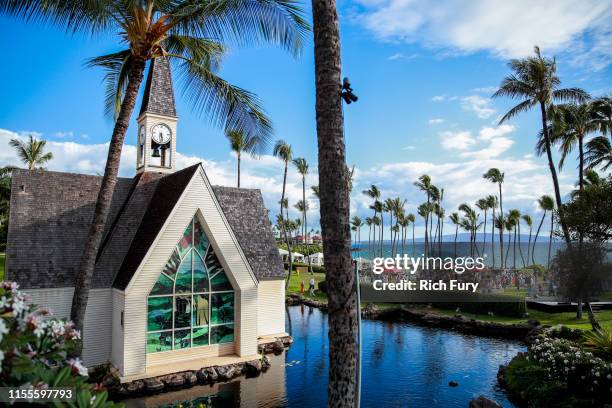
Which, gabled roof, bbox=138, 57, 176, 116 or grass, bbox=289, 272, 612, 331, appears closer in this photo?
gabled roof, bbox=138, 57, 176, 116

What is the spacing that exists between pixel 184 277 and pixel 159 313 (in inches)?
69.7

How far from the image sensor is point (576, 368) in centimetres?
1323

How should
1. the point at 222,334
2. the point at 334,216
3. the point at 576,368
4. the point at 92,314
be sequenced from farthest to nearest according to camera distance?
1. the point at 222,334
2. the point at 92,314
3. the point at 576,368
4. the point at 334,216

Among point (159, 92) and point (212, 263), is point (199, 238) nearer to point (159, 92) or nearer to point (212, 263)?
point (212, 263)

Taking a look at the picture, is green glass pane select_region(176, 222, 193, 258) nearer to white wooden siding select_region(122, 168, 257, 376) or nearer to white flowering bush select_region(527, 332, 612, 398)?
white wooden siding select_region(122, 168, 257, 376)

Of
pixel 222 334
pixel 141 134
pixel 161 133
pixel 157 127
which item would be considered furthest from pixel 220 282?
pixel 141 134

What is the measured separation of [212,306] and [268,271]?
→ 4.91 metres

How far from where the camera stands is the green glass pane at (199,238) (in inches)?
712

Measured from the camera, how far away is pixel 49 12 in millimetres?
9992

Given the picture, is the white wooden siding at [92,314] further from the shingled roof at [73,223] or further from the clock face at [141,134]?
the clock face at [141,134]

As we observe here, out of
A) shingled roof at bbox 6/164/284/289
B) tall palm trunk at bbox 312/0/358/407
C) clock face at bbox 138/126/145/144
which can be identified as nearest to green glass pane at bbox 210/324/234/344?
shingled roof at bbox 6/164/284/289

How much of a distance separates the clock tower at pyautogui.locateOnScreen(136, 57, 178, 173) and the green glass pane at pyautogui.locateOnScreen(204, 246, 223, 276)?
6138mm

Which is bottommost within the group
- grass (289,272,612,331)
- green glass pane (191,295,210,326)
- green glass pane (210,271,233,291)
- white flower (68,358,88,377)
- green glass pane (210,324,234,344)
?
grass (289,272,612,331)

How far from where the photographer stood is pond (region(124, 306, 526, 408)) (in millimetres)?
14617
